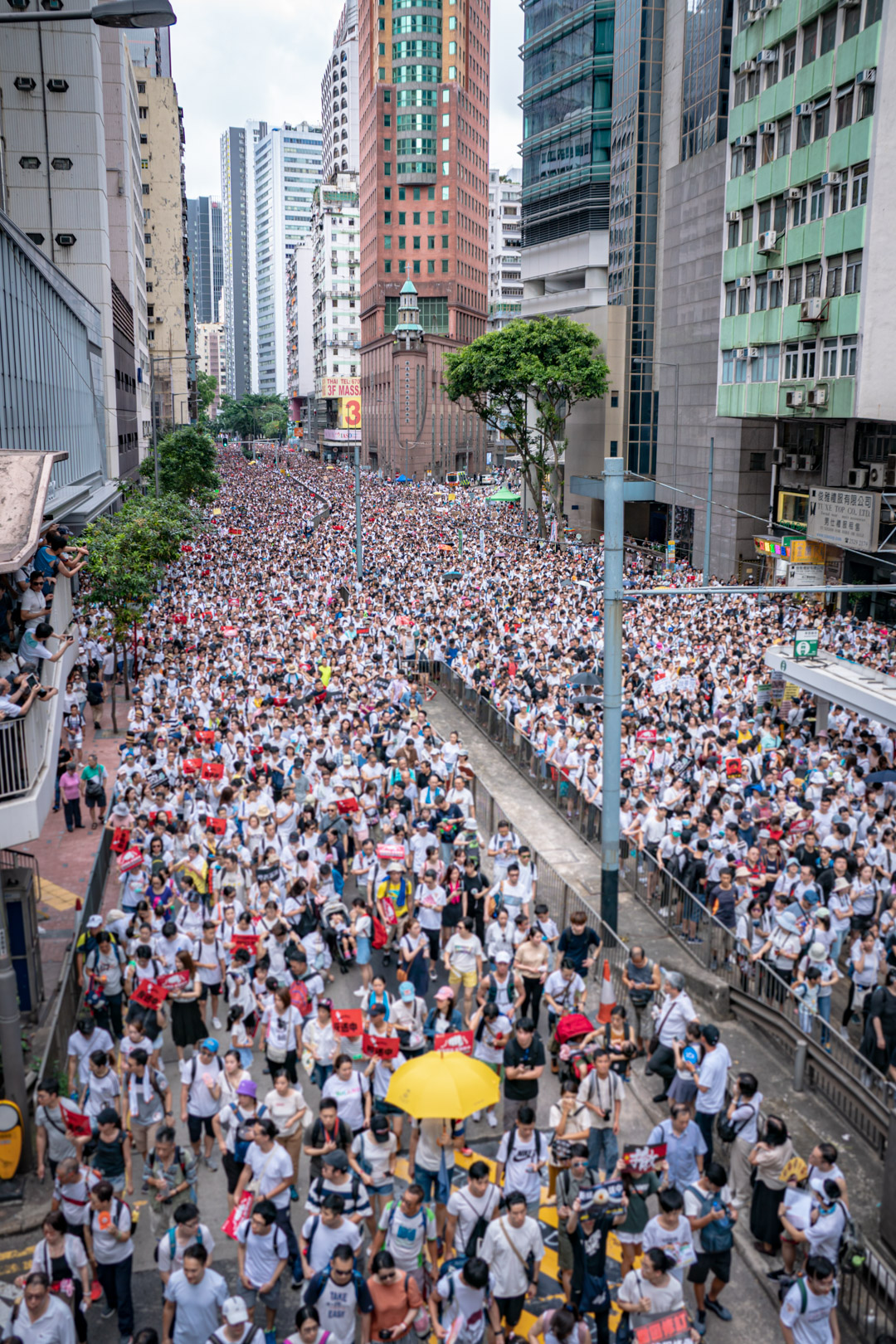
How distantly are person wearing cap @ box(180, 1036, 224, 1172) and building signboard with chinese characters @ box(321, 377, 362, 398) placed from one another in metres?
124

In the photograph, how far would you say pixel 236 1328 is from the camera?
6355mm

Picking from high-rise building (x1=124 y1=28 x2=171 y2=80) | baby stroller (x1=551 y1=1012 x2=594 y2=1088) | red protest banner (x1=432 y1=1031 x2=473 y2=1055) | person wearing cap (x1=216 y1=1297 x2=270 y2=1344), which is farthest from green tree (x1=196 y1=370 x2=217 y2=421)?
person wearing cap (x1=216 y1=1297 x2=270 y2=1344)

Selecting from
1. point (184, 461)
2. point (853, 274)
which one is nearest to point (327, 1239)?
point (853, 274)

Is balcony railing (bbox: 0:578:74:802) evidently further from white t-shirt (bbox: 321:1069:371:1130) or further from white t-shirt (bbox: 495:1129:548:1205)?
white t-shirt (bbox: 495:1129:548:1205)

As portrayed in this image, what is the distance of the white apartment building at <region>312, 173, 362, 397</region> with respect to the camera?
142375mm

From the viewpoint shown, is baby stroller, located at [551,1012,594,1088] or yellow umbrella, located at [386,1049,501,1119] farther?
baby stroller, located at [551,1012,594,1088]

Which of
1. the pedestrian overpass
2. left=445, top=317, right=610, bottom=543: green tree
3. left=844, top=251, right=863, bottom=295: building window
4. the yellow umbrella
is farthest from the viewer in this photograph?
left=445, top=317, right=610, bottom=543: green tree

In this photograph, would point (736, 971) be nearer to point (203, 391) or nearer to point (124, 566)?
point (124, 566)

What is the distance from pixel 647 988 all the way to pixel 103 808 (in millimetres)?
11605

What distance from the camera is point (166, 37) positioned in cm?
14500

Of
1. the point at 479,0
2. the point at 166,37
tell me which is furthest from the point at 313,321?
the point at 479,0

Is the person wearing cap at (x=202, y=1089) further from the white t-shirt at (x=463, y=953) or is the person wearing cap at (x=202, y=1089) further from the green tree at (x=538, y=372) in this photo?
the green tree at (x=538, y=372)

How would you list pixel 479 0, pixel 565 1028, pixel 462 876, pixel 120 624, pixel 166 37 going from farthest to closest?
pixel 166 37 < pixel 479 0 < pixel 120 624 < pixel 462 876 < pixel 565 1028

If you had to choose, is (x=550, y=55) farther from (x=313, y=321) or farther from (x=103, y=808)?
(x=313, y=321)
